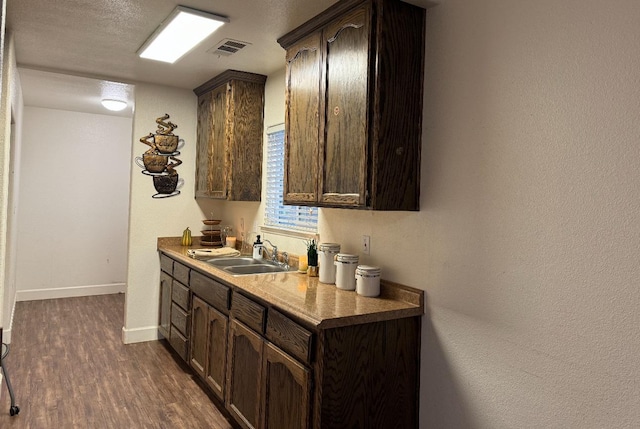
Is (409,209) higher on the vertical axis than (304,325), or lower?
higher

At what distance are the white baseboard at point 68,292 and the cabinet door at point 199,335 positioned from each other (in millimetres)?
3412

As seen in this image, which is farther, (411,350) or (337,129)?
(337,129)

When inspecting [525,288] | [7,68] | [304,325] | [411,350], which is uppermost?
[7,68]

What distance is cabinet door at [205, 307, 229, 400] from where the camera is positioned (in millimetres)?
2846

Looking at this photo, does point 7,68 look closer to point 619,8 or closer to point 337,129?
point 337,129

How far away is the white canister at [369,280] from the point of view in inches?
92.4

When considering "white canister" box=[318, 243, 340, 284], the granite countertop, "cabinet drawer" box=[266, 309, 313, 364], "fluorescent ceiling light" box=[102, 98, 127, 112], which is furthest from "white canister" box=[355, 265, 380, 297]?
"fluorescent ceiling light" box=[102, 98, 127, 112]

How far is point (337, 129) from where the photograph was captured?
2365 millimetres

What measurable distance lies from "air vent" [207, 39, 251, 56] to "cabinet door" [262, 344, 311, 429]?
1.97m

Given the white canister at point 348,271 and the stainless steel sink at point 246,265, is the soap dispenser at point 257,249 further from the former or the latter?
the white canister at point 348,271

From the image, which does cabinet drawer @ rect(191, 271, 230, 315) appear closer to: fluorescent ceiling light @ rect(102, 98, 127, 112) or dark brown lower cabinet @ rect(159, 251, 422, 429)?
dark brown lower cabinet @ rect(159, 251, 422, 429)

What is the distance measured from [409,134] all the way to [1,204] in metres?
2.57

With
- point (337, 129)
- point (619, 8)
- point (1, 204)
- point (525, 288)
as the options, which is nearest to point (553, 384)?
point (525, 288)

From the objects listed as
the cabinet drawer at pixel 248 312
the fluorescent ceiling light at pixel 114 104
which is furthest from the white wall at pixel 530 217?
the fluorescent ceiling light at pixel 114 104
